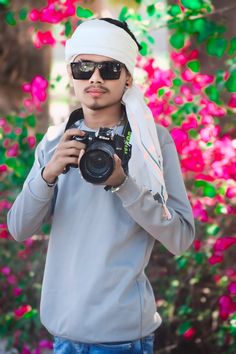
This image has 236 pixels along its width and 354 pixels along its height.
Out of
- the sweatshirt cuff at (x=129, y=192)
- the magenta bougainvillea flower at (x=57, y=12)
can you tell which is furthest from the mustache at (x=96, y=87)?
the magenta bougainvillea flower at (x=57, y=12)

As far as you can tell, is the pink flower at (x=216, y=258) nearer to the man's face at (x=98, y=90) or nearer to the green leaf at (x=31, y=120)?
the green leaf at (x=31, y=120)

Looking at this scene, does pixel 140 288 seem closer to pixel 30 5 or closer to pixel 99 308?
pixel 99 308

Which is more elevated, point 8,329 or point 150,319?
point 150,319

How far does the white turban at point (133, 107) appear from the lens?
97.1 inches

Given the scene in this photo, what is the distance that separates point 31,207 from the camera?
2473mm

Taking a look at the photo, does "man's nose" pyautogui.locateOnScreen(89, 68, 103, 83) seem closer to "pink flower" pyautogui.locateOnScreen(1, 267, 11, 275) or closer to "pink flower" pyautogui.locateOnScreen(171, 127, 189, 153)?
"pink flower" pyautogui.locateOnScreen(171, 127, 189, 153)

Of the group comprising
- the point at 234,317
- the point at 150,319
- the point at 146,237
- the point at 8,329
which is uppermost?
the point at 146,237

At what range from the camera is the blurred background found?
3.76 meters

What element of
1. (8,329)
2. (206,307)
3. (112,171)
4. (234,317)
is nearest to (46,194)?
(112,171)

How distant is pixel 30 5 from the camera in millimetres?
6867

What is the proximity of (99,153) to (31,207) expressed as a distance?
337 mm

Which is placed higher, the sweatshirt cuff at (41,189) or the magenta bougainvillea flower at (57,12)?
the magenta bougainvillea flower at (57,12)

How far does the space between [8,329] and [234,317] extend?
60.1 inches

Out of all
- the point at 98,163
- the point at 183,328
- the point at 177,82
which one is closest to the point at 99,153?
the point at 98,163
